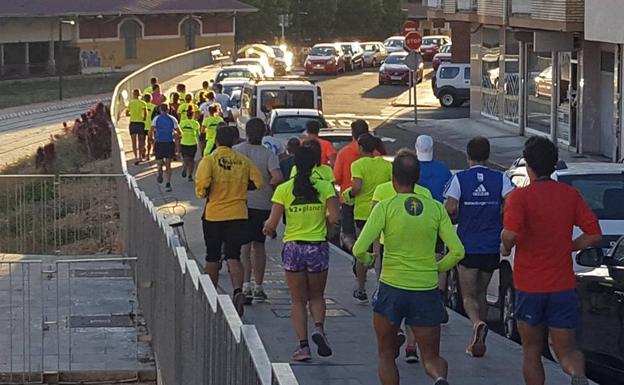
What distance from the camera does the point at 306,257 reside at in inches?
404

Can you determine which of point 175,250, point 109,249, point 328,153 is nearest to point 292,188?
point 175,250

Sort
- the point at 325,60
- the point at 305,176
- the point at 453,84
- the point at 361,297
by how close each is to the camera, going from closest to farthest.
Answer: the point at 305,176 < the point at 361,297 < the point at 453,84 < the point at 325,60

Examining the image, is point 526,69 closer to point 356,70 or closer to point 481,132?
point 481,132

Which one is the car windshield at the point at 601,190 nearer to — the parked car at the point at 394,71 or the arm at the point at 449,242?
the arm at the point at 449,242

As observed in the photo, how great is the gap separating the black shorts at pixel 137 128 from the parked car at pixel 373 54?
44.1 m

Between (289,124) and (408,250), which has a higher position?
(408,250)

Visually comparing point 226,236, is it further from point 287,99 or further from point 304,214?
point 287,99

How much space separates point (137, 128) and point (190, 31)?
5137 centimetres

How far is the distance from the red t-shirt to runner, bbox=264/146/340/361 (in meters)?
2.22

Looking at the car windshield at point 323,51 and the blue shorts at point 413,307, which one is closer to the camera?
the blue shorts at point 413,307

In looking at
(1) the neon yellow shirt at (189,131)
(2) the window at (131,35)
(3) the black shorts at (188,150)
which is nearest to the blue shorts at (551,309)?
(1) the neon yellow shirt at (189,131)

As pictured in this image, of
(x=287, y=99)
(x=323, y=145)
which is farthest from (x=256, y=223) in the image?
(x=287, y=99)

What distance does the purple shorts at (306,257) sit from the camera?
1027 cm

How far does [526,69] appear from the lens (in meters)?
37.6
